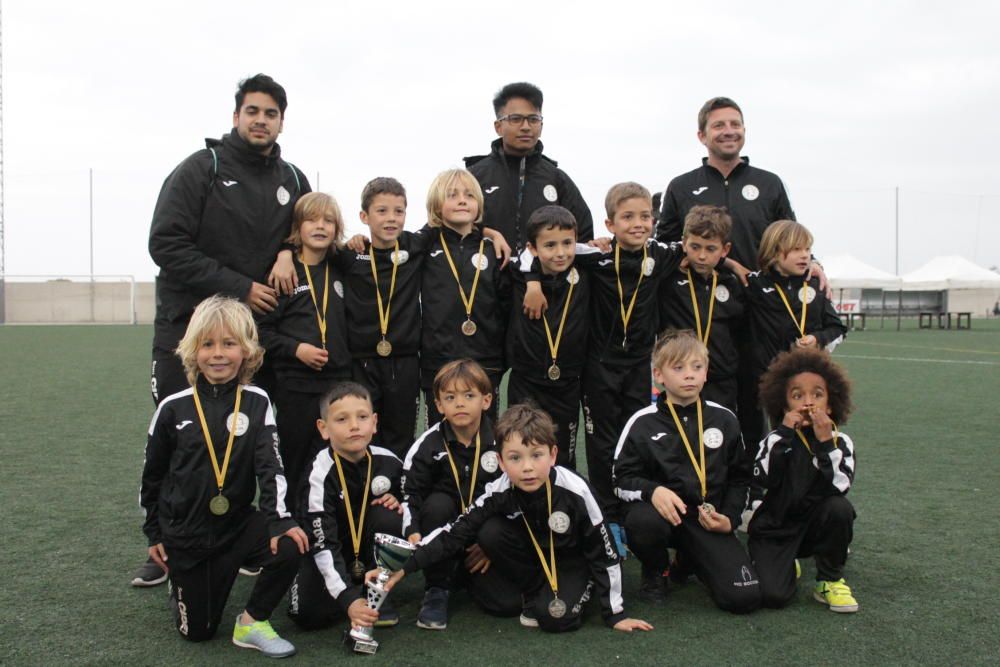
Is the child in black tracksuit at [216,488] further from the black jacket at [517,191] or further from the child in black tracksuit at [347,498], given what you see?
the black jacket at [517,191]

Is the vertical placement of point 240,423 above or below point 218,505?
above

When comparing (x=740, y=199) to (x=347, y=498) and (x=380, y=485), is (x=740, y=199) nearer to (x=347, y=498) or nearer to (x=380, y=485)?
(x=380, y=485)

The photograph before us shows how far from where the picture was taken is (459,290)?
4.16 meters

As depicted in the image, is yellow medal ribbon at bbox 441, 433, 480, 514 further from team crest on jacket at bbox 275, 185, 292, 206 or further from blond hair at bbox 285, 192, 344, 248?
team crest on jacket at bbox 275, 185, 292, 206

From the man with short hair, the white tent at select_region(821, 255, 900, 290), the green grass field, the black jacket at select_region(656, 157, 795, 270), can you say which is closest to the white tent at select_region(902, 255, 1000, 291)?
the white tent at select_region(821, 255, 900, 290)

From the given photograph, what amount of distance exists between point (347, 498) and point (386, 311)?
1020mm

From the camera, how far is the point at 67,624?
10.2ft

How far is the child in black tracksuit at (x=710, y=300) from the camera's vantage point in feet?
13.6

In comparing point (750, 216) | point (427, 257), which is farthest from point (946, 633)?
point (427, 257)

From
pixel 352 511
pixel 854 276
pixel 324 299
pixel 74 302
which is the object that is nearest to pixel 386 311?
pixel 324 299

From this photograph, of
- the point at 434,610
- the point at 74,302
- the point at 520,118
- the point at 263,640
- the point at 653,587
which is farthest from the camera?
the point at 74,302

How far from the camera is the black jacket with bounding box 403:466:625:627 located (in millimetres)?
3252

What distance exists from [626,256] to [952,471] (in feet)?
10.1

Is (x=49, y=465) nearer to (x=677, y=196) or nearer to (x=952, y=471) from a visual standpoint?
(x=677, y=196)
